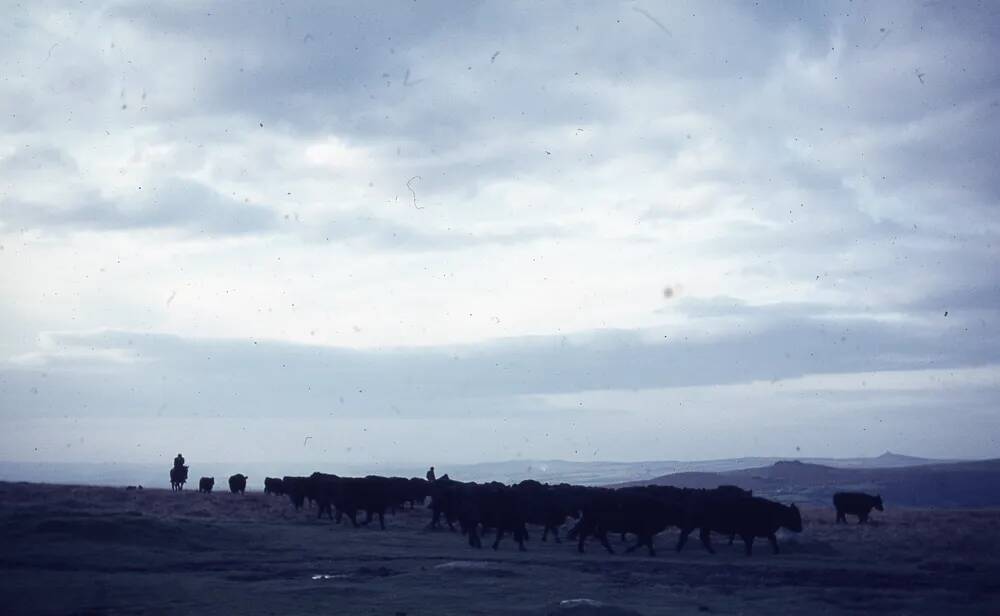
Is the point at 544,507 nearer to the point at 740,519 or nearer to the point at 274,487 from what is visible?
the point at 740,519

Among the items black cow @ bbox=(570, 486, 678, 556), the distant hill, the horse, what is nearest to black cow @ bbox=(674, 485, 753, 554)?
black cow @ bbox=(570, 486, 678, 556)

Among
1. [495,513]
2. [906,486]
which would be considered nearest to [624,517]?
[495,513]

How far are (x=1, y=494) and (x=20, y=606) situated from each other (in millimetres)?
32279

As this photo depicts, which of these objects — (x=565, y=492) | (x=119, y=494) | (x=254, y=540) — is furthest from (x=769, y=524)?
(x=119, y=494)

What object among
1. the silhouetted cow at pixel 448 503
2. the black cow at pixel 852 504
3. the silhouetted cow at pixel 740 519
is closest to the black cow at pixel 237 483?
the silhouetted cow at pixel 448 503

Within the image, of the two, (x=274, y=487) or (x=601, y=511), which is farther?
(x=274, y=487)

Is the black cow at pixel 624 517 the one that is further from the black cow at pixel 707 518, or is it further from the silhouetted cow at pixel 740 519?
the silhouetted cow at pixel 740 519

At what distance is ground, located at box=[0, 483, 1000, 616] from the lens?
17031mm

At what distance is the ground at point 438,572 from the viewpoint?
1703 cm

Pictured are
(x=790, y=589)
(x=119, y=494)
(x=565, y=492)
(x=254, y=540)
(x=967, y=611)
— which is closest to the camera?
(x=967, y=611)

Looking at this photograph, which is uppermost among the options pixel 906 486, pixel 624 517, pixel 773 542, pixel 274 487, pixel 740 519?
pixel 274 487

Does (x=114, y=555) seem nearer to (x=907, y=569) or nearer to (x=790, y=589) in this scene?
(x=790, y=589)

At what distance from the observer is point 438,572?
20.8m

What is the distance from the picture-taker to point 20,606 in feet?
52.5
